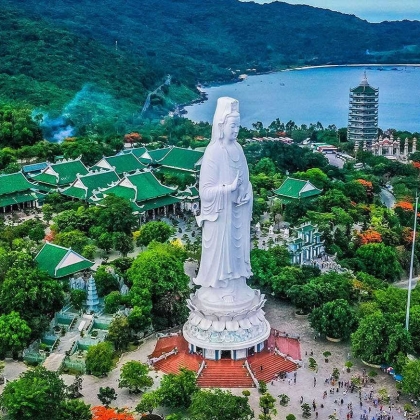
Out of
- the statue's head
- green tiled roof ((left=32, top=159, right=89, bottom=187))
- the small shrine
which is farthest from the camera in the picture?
green tiled roof ((left=32, top=159, right=89, bottom=187))

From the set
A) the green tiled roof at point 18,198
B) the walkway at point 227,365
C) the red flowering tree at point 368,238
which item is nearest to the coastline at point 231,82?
the green tiled roof at point 18,198

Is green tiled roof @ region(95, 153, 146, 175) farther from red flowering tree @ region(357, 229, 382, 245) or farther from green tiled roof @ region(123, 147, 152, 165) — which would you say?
red flowering tree @ region(357, 229, 382, 245)

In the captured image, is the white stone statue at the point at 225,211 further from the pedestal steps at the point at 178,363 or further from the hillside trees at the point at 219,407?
the hillside trees at the point at 219,407

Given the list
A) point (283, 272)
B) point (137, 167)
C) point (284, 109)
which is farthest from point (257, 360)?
point (284, 109)

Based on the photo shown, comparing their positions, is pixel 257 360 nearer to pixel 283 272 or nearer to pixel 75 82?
pixel 283 272

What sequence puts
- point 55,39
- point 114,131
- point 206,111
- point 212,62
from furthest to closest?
point 212,62, point 206,111, point 55,39, point 114,131

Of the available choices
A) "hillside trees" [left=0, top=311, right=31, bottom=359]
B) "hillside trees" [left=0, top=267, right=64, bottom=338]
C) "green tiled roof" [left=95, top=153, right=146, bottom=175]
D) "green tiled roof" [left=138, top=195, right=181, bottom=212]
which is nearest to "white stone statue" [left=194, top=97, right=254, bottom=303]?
"hillside trees" [left=0, top=267, right=64, bottom=338]
